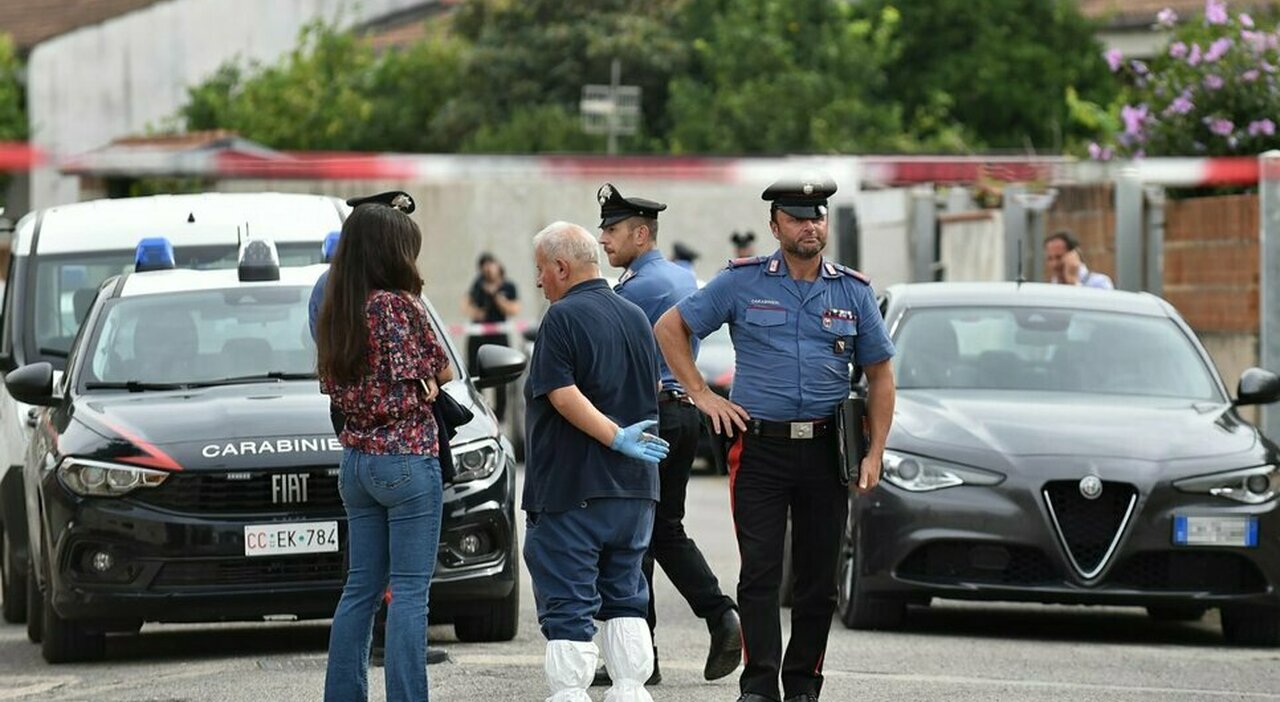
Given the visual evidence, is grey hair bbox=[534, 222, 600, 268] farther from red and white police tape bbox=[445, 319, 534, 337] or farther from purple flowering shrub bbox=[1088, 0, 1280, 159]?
red and white police tape bbox=[445, 319, 534, 337]

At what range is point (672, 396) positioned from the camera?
9766 mm

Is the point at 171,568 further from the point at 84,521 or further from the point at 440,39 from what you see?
the point at 440,39

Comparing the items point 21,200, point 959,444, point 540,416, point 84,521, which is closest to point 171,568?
point 84,521

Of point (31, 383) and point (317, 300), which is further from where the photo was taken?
point (31, 383)

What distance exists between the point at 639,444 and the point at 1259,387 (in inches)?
169

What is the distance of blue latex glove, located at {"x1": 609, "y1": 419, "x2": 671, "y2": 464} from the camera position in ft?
27.8

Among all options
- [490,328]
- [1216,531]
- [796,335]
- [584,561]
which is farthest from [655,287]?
[490,328]

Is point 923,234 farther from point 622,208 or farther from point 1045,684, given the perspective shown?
point 622,208

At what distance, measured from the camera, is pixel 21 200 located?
186 feet

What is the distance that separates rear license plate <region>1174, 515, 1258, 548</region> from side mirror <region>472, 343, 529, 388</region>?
2683 millimetres

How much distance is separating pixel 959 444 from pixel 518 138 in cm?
4703

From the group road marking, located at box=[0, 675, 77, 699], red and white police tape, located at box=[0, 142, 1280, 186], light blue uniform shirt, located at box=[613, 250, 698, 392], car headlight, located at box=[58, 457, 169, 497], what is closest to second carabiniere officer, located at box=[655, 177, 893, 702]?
light blue uniform shirt, located at box=[613, 250, 698, 392]

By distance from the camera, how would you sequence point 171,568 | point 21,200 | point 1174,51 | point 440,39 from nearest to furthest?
point 171,568 → point 1174,51 → point 21,200 → point 440,39

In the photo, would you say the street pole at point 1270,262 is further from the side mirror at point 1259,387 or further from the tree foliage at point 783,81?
the tree foliage at point 783,81
